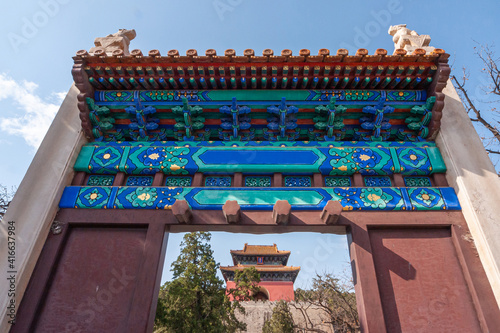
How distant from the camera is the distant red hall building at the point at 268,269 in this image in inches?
927

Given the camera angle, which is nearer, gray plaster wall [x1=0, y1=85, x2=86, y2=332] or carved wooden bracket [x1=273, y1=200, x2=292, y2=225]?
gray plaster wall [x1=0, y1=85, x2=86, y2=332]

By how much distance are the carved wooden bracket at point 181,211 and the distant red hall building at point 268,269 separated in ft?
69.9

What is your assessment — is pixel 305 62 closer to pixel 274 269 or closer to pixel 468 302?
pixel 468 302

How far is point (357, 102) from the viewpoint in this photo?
449 centimetres

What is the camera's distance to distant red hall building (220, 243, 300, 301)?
23.5 meters

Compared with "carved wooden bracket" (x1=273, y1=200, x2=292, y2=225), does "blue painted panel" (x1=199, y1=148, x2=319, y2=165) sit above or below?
above

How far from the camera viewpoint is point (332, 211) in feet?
11.3

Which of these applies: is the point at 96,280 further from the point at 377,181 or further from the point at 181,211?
the point at 377,181

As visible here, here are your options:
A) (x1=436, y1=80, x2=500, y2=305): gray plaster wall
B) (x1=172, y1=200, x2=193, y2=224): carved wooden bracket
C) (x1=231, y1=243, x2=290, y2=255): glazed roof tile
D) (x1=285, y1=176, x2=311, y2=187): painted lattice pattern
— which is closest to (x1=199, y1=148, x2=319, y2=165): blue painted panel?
(x1=285, y1=176, x2=311, y2=187): painted lattice pattern

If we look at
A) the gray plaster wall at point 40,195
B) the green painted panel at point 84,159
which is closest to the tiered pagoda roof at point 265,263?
the green painted panel at point 84,159

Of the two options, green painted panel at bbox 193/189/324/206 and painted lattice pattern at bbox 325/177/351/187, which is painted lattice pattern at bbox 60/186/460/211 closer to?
green painted panel at bbox 193/189/324/206

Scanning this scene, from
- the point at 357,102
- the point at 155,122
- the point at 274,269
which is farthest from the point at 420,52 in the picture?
the point at 274,269

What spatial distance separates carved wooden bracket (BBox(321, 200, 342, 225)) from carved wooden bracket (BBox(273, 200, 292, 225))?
0.40 metres

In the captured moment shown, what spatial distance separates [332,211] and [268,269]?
72.3 feet
